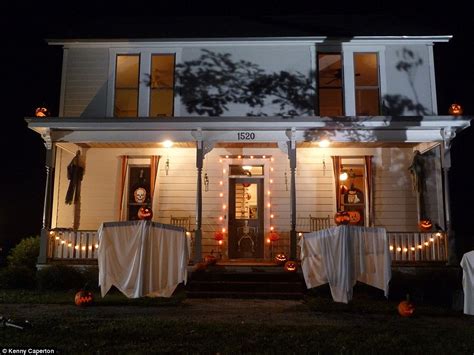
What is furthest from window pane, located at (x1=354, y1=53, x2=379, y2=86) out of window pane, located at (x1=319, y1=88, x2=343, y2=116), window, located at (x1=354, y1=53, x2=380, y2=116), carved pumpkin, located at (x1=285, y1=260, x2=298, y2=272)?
carved pumpkin, located at (x1=285, y1=260, x2=298, y2=272)

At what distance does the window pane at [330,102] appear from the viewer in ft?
44.0

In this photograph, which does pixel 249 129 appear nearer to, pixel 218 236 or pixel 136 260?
pixel 218 236

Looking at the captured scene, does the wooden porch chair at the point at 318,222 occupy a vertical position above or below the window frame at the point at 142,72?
below

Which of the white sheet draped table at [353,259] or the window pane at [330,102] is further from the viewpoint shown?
the window pane at [330,102]

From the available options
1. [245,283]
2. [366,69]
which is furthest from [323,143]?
[245,283]

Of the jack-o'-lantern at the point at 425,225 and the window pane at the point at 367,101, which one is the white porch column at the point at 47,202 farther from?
the jack-o'-lantern at the point at 425,225

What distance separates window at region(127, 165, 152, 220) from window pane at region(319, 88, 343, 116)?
17.3ft

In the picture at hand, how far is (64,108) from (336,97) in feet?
25.0

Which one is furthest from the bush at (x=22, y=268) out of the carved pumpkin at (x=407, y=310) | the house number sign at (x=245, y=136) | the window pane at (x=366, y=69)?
the window pane at (x=366, y=69)

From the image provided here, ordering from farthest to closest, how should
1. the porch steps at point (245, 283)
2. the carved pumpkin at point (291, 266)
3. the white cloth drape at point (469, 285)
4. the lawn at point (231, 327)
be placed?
the carved pumpkin at point (291, 266)
the porch steps at point (245, 283)
the white cloth drape at point (469, 285)
the lawn at point (231, 327)

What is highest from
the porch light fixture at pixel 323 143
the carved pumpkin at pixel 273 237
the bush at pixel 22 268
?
the porch light fixture at pixel 323 143

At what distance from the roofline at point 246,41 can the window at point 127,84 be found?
1.49 feet

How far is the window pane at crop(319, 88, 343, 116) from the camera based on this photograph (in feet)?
44.0

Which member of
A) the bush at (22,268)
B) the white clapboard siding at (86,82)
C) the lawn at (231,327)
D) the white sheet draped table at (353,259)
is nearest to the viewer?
the lawn at (231,327)
